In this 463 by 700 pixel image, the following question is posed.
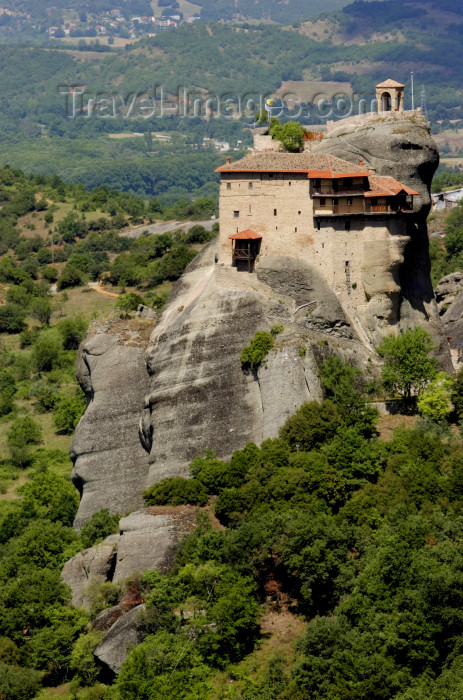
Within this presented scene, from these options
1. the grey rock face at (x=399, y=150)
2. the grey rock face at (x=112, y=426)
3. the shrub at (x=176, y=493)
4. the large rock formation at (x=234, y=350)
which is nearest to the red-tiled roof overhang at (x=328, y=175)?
the grey rock face at (x=399, y=150)

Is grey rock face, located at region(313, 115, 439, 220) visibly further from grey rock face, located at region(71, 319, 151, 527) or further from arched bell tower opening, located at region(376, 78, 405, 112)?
grey rock face, located at region(71, 319, 151, 527)

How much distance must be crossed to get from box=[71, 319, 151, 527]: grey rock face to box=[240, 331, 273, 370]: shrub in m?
8.49

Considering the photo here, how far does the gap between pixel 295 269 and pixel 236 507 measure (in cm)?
1548

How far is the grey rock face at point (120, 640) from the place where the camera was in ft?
209

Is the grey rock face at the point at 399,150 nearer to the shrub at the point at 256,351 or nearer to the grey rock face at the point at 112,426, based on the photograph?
the shrub at the point at 256,351

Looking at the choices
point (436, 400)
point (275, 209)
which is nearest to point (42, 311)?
point (275, 209)

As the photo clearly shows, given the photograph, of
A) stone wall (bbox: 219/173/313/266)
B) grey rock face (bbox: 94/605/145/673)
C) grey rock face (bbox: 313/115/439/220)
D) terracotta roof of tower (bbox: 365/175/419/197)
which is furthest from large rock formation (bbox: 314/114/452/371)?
grey rock face (bbox: 94/605/145/673)

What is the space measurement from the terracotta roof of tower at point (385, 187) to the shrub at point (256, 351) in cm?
991

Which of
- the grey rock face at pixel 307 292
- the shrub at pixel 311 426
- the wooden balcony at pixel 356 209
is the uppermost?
the wooden balcony at pixel 356 209

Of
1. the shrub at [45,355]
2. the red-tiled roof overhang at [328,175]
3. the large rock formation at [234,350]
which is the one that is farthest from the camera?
the shrub at [45,355]

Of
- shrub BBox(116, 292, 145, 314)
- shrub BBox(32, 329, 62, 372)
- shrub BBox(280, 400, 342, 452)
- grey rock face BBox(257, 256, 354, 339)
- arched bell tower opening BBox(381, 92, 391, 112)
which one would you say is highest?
arched bell tower opening BBox(381, 92, 391, 112)

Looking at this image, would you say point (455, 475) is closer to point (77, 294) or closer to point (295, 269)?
point (295, 269)

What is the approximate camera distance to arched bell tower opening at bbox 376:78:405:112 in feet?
273

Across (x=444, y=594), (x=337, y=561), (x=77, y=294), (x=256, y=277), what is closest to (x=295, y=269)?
(x=256, y=277)
